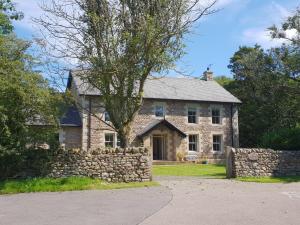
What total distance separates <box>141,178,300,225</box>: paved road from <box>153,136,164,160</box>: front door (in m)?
17.5

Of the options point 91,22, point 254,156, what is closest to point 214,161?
point 254,156

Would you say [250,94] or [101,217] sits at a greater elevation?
[250,94]

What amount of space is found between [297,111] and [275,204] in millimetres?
31123

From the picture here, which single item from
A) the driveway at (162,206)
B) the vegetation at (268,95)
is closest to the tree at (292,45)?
the vegetation at (268,95)

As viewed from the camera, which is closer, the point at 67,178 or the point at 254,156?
the point at 67,178

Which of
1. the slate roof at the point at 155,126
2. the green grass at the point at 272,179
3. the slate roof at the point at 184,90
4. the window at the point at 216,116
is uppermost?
the slate roof at the point at 184,90

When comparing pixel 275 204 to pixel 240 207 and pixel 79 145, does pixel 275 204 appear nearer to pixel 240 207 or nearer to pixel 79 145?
pixel 240 207

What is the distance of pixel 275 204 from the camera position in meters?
12.1

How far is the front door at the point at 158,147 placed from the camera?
34.9m

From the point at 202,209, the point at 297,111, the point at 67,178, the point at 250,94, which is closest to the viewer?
the point at 202,209

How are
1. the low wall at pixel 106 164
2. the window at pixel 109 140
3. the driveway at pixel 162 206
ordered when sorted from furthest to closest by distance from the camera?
the window at pixel 109 140 → the low wall at pixel 106 164 → the driveway at pixel 162 206

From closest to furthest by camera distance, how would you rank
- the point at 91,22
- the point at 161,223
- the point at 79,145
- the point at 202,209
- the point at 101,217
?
the point at 161,223
the point at 101,217
the point at 202,209
the point at 91,22
the point at 79,145

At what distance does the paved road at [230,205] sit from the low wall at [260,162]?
295 centimetres

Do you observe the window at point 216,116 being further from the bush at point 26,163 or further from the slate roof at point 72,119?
the bush at point 26,163
